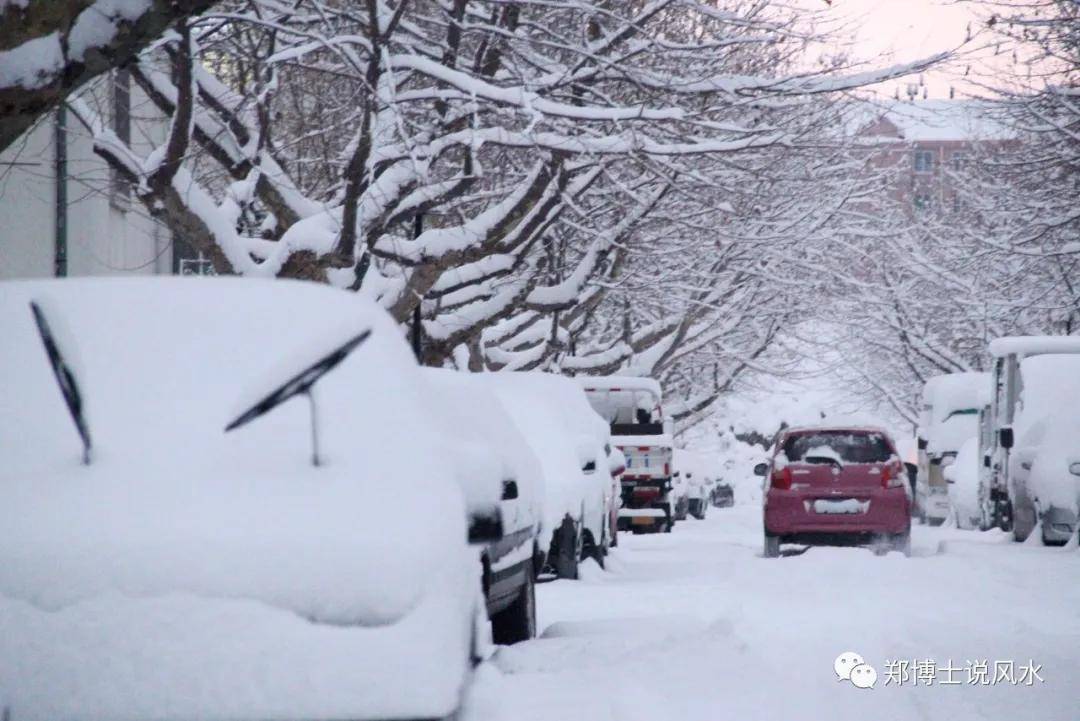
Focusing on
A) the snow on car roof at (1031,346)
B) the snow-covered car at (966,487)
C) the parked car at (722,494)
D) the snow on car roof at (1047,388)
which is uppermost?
the snow on car roof at (1031,346)

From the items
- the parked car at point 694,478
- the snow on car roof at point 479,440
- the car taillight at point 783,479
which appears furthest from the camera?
the parked car at point 694,478

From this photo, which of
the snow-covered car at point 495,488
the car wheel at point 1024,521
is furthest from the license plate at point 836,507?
the snow-covered car at point 495,488

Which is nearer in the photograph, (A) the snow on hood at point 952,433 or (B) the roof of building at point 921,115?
(B) the roof of building at point 921,115

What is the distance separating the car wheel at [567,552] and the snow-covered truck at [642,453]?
1222cm

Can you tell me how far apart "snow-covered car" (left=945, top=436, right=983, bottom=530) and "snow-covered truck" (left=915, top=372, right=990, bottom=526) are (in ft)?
7.69

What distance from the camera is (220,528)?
15.3ft

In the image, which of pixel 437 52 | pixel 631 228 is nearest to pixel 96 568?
pixel 437 52

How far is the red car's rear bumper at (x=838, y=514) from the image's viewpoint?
736 inches

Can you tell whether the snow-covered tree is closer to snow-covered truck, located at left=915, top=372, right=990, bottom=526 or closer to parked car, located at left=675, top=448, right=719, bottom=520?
snow-covered truck, located at left=915, top=372, right=990, bottom=526

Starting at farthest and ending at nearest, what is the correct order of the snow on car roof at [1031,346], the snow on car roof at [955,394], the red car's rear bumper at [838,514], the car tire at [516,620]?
the snow on car roof at [955,394] < the snow on car roof at [1031,346] < the red car's rear bumper at [838,514] < the car tire at [516,620]

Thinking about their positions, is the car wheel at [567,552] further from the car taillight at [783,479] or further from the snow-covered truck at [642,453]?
the snow-covered truck at [642,453]

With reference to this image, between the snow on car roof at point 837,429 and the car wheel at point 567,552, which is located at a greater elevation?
the snow on car roof at point 837,429

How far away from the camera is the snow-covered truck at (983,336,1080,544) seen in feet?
63.3

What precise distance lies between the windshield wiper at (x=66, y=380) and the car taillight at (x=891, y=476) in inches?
582
